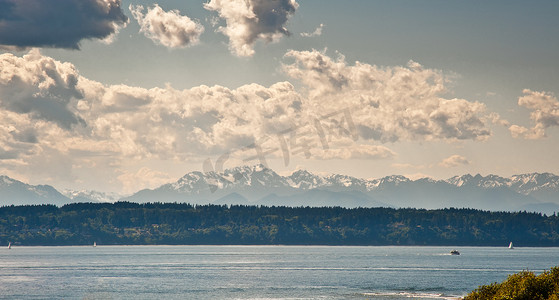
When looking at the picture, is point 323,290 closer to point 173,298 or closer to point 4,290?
point 173,298

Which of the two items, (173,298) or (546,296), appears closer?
(546,296)

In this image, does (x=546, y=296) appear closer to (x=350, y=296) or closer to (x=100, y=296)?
(x=350, y=296)

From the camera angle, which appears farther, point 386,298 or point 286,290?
point 286,290

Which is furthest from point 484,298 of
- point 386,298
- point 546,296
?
point 386,298

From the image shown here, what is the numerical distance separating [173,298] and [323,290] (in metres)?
39.0

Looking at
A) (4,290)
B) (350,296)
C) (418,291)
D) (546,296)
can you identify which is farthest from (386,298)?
(4,290)

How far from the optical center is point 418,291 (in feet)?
604

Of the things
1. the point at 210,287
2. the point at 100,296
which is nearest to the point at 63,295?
the point at 100,296

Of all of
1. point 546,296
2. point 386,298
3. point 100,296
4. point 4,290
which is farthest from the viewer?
point 4,290

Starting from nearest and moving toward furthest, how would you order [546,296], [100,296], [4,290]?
[546,296], [100,296], [4,290]

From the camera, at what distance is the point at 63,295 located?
180 meters

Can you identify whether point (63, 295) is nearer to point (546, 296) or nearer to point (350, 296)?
point (350, 296)

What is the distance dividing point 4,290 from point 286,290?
73.3 m

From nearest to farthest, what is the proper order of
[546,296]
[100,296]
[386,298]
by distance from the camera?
[546,296] < [386,298] < [100,296]
